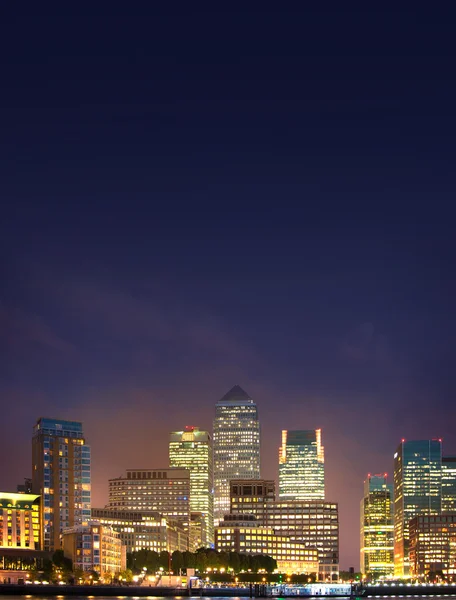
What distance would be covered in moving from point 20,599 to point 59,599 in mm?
7410

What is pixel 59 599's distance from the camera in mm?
198000

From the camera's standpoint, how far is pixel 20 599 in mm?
194125
